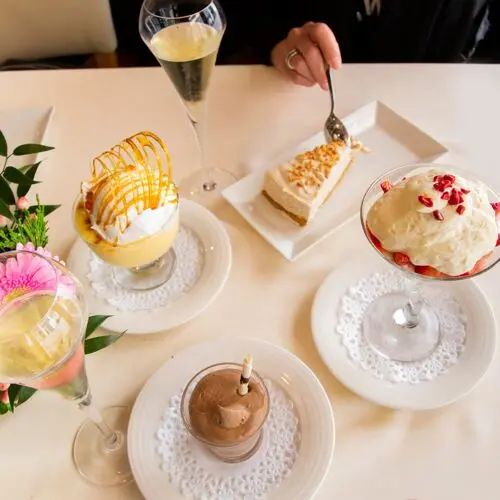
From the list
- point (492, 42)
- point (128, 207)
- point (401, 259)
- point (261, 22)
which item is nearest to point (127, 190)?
point (128, 207)

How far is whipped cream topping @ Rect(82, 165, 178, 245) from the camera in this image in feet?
2.63

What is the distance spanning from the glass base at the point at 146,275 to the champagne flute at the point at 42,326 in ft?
0.80

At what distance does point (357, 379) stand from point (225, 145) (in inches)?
20.7

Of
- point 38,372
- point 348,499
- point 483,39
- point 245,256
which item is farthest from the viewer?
point 483,39

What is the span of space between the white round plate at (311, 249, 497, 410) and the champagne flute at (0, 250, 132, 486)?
1.09 feet

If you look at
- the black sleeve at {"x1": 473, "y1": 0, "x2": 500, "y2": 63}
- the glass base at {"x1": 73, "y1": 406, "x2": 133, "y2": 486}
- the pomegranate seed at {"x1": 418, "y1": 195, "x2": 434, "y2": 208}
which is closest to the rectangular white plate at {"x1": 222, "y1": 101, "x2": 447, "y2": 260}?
the pomegranate seed at {"x1": 418, "y1": 195, "x2": 434, "y2": 208}

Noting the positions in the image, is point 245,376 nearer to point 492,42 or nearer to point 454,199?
point 454,199

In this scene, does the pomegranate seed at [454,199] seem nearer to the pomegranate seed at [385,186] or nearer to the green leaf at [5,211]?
the pomegranate seed at [385,186]

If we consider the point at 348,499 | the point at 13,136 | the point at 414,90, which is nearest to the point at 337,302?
the point at 348,499

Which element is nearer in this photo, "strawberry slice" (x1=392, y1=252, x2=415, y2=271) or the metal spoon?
"strawberry slice" (x1=392, y1=252, x2=415, y2=271)

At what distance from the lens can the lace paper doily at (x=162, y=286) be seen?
888 mm

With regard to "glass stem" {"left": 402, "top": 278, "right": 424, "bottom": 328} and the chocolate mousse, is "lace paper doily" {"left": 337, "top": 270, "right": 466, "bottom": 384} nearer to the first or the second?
"glass stem" {"left": 402, "top": 278, "right": 424, "bottom": 328}

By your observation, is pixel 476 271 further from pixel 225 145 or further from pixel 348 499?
pixel 225 145

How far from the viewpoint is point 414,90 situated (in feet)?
3.80
